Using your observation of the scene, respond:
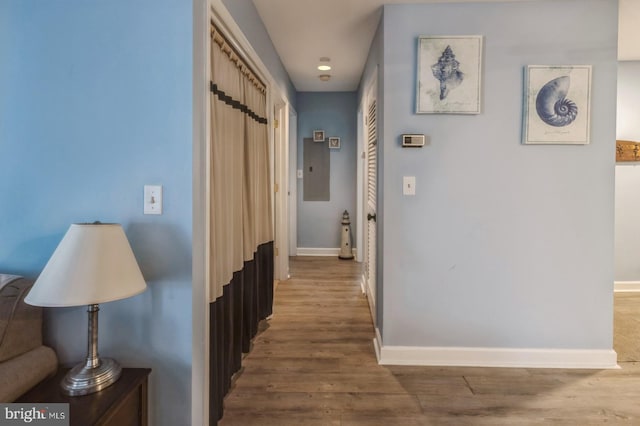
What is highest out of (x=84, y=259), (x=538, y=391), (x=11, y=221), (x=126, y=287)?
(x=11, y=221)

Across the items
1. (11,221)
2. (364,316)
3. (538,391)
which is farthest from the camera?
(364,316)

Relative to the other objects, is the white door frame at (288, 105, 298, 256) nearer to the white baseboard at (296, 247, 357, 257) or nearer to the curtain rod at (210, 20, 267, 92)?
the white baseboard at (296, 247, 357, 257)

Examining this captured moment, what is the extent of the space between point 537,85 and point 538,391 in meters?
1.87

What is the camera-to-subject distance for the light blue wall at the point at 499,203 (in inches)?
90.0

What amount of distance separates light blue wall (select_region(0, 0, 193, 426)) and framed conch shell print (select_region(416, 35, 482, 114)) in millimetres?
1505

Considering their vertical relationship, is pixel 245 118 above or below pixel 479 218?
above

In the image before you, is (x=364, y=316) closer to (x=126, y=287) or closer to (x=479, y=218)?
(x=479, y=218)

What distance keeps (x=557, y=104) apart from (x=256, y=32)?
2.09 metres

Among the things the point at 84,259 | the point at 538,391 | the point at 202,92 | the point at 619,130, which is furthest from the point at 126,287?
the point at 619,130

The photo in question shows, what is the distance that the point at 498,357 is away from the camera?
2.35m

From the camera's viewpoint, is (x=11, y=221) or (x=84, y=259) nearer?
(x=84, y=259)

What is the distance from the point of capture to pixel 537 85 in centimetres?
229

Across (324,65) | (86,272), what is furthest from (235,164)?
(324,65)

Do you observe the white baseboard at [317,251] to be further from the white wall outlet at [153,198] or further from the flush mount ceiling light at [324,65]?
the white wall outlet at [153,198]
